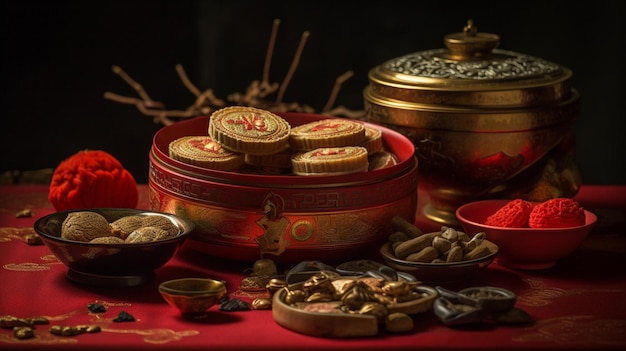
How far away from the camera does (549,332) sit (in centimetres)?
195

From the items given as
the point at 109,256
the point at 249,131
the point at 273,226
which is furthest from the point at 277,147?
the point at 109,256

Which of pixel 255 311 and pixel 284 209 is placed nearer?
pixel 255 311

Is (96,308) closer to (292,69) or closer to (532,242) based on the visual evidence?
(532,242)

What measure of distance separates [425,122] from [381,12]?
1.28 m

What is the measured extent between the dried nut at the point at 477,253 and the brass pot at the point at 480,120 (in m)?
0.41

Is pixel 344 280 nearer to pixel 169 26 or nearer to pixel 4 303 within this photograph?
pixel 4 303

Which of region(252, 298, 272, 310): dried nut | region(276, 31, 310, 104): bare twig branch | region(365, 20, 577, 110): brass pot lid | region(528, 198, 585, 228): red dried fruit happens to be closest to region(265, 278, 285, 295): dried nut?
region(252, 298, 272, 310): dried nut

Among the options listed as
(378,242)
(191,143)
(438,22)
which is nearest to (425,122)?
(378,242)

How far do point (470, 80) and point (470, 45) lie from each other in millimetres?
121

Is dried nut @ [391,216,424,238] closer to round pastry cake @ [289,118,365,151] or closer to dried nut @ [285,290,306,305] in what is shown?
round pastry cake @ [289,118,365,151]

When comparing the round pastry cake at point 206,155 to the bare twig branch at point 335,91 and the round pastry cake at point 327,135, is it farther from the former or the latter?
the bare twig branch at point 335,91

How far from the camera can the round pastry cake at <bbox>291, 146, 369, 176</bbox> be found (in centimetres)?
224

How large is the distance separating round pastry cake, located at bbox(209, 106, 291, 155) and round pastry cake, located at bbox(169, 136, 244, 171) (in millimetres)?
19

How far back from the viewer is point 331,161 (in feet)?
7.34
